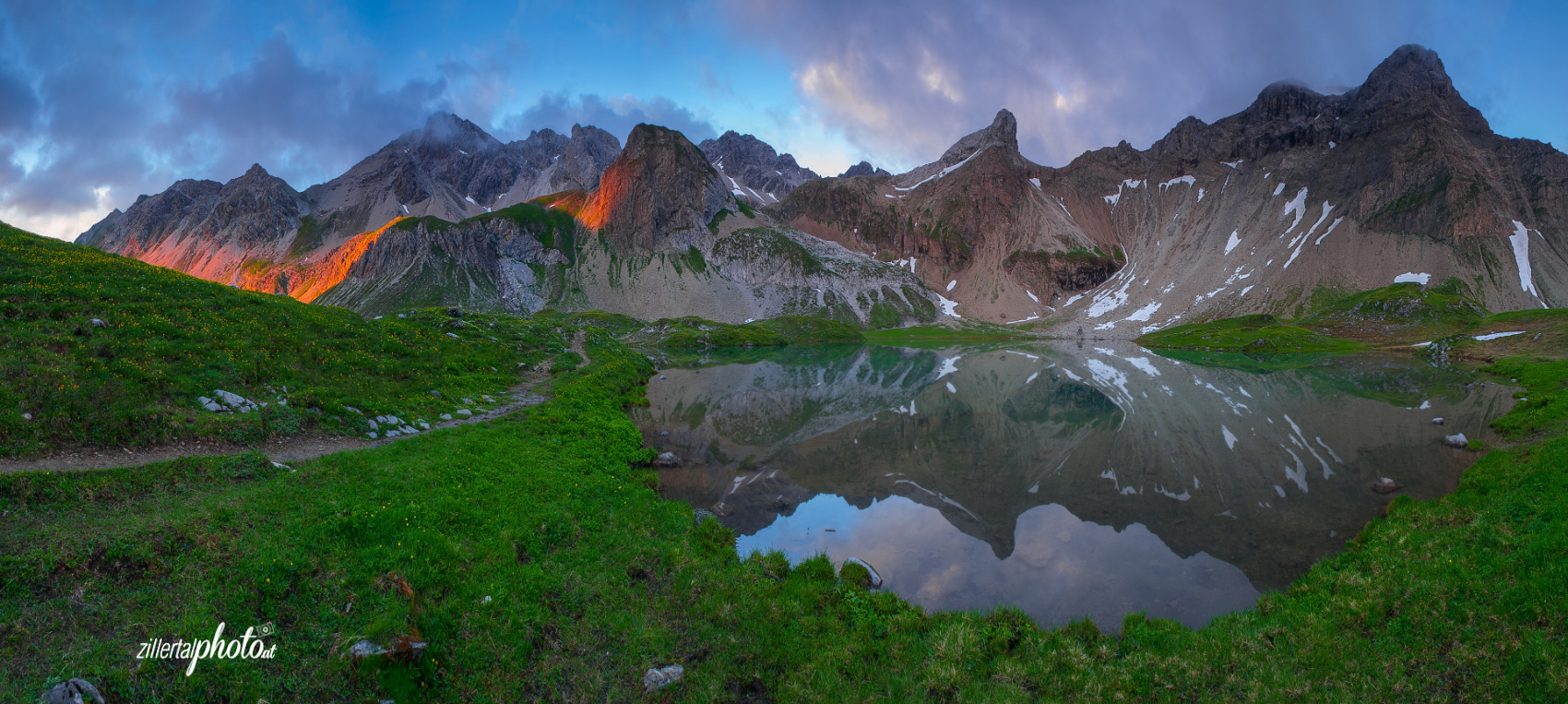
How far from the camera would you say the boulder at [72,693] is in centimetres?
668

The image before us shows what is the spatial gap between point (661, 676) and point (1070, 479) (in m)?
21.7

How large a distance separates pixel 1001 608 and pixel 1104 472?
16728 mm

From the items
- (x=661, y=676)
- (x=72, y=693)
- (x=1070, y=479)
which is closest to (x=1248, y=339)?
(x=1070, y=479)

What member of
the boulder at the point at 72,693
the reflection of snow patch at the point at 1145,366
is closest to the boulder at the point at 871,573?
the boulder at the point at 72,693

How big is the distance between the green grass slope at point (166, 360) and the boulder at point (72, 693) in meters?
10.5

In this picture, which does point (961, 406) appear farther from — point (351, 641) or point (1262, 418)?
point (351, 641)

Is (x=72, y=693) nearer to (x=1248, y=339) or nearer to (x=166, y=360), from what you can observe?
(x=166, y=360)

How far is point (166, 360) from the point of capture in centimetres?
1878

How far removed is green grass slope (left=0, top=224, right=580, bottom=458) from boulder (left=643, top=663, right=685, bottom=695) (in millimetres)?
16055

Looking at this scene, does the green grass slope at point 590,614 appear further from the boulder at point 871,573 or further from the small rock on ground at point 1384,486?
the small rock on ground at point 1384,486

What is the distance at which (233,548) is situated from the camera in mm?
10211

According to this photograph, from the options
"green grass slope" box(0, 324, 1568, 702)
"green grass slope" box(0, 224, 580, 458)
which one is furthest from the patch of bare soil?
"green grass slope" box(0, 324, 1568, 702)

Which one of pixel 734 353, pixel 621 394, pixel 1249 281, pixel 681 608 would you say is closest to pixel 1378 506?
pixel 681 608

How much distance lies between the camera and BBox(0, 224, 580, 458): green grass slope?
1470 centimetres
